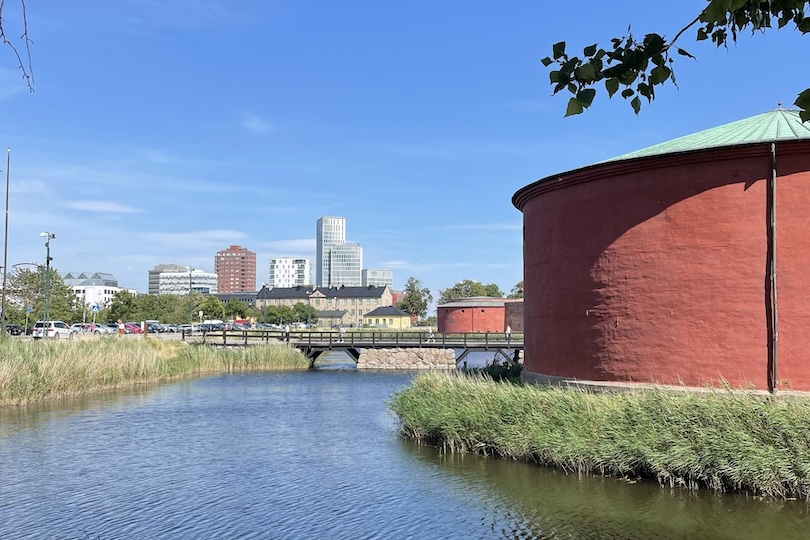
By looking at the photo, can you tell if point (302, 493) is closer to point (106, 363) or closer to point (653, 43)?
point (653, 43)

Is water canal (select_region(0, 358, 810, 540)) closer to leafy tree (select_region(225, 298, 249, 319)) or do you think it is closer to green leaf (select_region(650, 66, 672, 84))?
green leaf (select_region(650, 66, 672, 84))

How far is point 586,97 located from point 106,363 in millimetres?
25752

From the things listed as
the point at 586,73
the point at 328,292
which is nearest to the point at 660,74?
the point at 586,73

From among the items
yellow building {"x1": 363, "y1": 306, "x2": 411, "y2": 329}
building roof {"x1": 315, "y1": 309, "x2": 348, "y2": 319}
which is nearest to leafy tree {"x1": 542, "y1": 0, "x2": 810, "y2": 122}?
yellow building {"x1": 363, "y1": 306, "x2": 411, "y2": 329}

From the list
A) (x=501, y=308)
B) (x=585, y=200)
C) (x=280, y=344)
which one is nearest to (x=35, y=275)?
(x=280, y=344)

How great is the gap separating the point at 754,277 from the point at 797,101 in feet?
35.3

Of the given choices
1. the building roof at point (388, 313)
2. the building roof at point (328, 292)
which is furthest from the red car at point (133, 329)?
the building roof at point (328, 292)

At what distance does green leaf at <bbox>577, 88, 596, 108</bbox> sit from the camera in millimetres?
3363

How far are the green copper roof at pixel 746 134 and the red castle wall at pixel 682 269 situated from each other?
32 cm

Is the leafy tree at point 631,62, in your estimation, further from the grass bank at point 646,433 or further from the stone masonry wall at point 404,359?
the stone masonry wall at point 404,359

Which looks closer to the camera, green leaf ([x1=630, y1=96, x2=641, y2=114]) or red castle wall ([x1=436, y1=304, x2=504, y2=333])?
green leaf ([x1=630, y1=96, x2=641, y2=114])

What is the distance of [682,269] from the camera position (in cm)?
1341

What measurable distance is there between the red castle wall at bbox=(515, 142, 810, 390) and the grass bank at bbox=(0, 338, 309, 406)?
1576 cm

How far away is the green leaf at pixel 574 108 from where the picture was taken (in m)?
3.34
